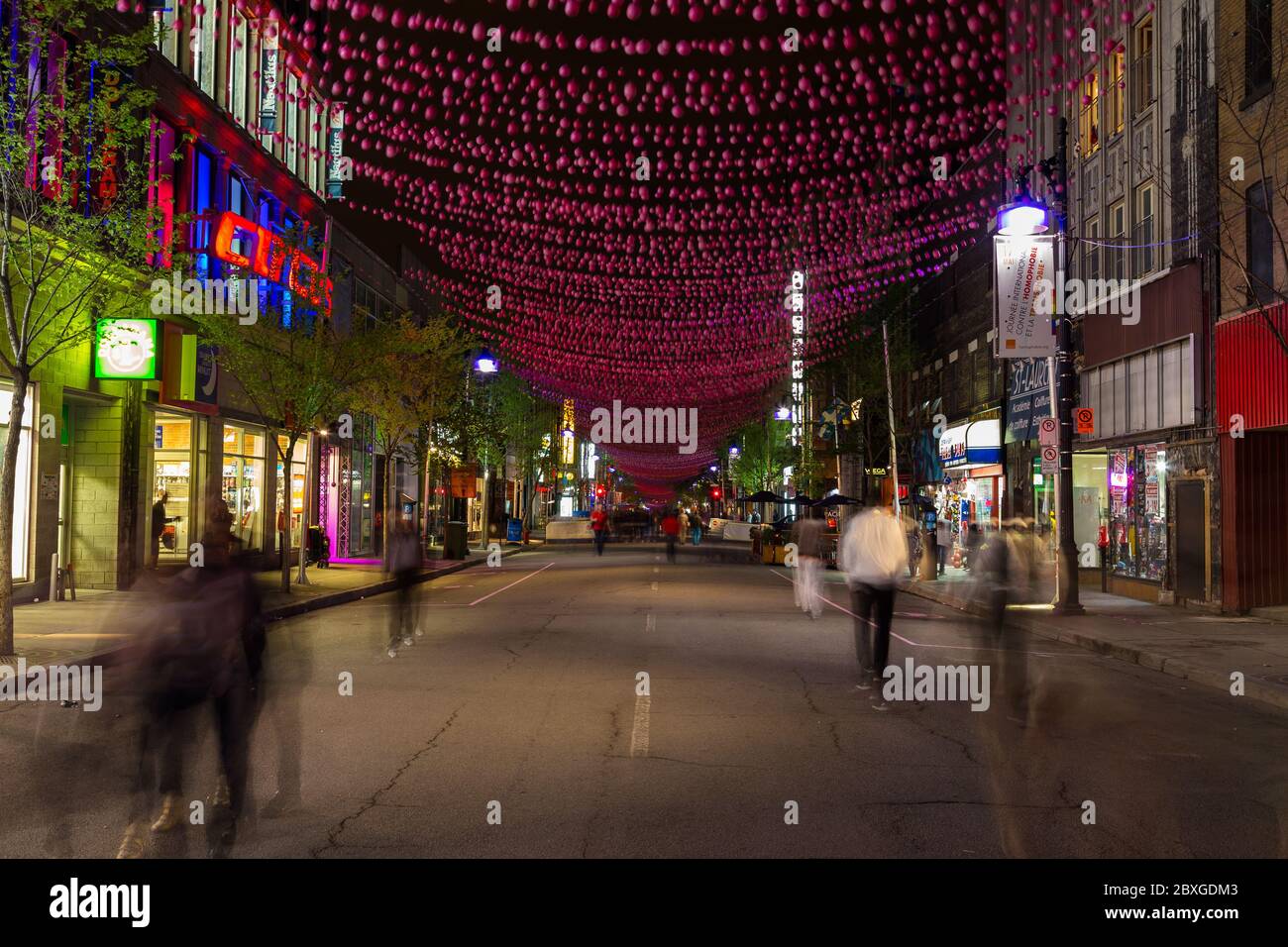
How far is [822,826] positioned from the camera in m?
6.56

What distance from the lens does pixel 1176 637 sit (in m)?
16.7

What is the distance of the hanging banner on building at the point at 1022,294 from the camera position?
842 inches

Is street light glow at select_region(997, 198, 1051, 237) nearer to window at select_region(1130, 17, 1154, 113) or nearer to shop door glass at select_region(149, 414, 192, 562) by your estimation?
window at select_region(1130, 17, 1154, 113)

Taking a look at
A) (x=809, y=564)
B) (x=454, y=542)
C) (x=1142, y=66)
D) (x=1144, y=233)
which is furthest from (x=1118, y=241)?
(x=454, y=542)

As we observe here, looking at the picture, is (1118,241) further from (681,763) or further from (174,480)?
(174,480)

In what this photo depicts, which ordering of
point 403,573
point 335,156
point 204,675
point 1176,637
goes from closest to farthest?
point 204,675 → point 403,573 → point 1176,637 → point 335,156

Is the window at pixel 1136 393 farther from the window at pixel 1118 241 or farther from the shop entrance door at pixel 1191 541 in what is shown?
the shop entrance door at pixel 1191 541

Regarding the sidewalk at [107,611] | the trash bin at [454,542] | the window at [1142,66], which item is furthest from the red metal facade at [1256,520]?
the trash bin at [454,542]

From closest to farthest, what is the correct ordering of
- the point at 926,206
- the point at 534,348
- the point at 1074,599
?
1. the point at 1074,599
2. the point at 534,348
3. the point at 926,206

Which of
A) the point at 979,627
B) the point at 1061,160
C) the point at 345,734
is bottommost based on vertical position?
the point at 345,734

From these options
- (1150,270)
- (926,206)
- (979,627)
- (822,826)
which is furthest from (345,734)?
(926,206)

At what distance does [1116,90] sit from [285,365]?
Answer: 19601 mm
